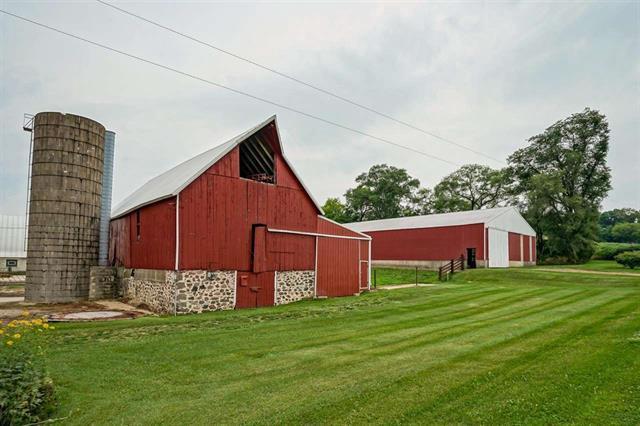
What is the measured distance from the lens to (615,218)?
91.8 m

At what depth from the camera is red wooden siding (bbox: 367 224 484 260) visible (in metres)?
32.6

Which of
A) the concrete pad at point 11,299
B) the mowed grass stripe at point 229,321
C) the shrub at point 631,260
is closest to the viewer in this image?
the mowed grass stripe at point 229,321

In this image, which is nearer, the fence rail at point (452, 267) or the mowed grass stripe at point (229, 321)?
the mowed grass stripe at point (229, 321)

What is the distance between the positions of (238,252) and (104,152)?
31.1 feet

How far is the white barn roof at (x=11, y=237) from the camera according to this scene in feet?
109

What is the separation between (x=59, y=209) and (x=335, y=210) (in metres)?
53.5

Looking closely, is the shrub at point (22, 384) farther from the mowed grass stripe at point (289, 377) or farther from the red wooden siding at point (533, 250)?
the red wooden siding at point (533, 250)

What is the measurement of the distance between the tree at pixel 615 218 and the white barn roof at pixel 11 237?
3175 inches

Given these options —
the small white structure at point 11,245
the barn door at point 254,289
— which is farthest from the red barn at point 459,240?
the small white structure at point 11,245

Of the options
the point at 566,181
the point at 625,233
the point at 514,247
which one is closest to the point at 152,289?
the point at 514,247

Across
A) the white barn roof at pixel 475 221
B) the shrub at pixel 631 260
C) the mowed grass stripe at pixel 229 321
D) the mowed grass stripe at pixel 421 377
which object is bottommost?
the mowed grass stripe at pixel 229 321

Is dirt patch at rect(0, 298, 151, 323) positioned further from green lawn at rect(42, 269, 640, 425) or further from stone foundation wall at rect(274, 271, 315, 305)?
stone foundation wall at rect(274, 271, 315, 305)

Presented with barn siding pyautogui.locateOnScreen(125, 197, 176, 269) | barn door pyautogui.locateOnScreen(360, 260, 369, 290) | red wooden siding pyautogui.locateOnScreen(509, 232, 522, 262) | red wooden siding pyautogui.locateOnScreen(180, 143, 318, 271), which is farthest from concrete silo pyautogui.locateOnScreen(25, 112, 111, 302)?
red wooden siding pyautogui.locateOnScreen(509, 232, 522, 262)

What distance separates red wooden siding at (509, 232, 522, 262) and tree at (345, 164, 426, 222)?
86.9 feet
